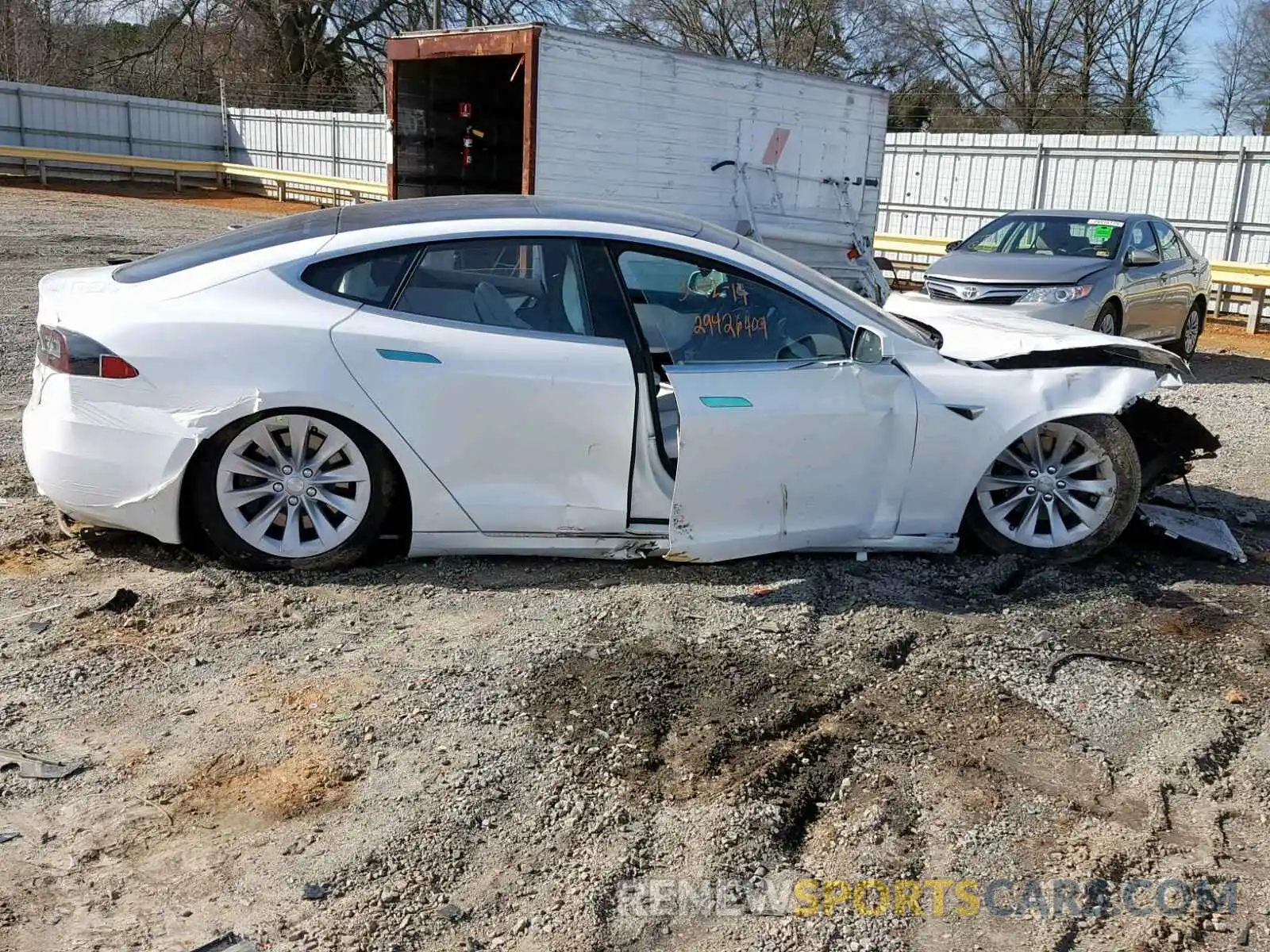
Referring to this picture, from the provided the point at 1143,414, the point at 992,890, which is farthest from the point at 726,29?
the point at 992,890

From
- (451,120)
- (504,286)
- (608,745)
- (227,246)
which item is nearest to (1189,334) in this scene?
(451,120)

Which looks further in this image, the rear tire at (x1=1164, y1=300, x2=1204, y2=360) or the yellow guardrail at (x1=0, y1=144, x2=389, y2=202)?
the yellow guardrail at (x1=0, y1=144, x2=389, y2=202)

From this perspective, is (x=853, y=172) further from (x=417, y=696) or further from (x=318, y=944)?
(x=318, y=944)

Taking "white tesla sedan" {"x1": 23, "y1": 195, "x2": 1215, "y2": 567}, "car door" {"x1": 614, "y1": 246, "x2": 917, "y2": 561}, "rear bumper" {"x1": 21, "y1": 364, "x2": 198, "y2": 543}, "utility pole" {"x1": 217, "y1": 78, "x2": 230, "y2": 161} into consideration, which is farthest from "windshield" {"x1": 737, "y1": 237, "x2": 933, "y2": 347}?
"utility pole" {"x1": 217, "y1": 78, "x2": 230, "y2": 161}

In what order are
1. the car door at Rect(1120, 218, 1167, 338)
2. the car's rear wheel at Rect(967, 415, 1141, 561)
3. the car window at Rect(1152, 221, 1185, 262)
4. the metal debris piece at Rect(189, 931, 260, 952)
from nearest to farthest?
1. the metal debris piece at Rect(189, 931, 260, 952)
2. the car's rear wheel at Rect(967, 415, 1141, 561)
3. the car door at Rect(1120, 218, 1167, 338)
4. the car window at Rect(1152, 221, 1185, 262)

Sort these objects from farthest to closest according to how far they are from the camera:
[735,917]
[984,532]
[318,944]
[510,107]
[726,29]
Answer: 1. [726,29]
2. [510,107]
3. [984,532]
4. [735,917]
5. [318,944]

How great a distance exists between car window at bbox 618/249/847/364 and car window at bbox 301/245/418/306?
913 mm

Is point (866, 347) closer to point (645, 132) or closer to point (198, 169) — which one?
point (645, 132)

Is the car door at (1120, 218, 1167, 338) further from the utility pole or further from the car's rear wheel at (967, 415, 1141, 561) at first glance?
the utility pole

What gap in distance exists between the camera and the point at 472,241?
5.12m

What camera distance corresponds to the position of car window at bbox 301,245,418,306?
16.4ft

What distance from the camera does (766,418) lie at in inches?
197

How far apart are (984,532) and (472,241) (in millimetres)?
2606

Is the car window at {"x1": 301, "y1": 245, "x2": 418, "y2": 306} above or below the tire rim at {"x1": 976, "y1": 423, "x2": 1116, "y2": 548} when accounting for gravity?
above
